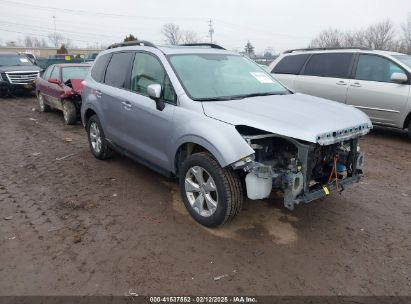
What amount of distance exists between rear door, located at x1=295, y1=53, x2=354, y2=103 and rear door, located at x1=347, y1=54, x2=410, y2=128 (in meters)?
0.21

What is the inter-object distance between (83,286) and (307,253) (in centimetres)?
203

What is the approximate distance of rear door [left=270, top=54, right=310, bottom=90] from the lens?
872 cm

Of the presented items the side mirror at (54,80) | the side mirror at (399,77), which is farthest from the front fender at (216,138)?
the side mirror at (54,80)

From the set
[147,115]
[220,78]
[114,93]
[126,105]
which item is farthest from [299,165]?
[114,93]

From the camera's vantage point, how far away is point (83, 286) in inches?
114

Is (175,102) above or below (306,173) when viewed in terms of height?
above

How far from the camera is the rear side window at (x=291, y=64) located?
8711 millimetres

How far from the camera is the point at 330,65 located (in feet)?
26.7

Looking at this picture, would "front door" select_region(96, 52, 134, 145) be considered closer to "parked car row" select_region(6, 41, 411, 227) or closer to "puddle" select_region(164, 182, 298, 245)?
"parked car row" select_region(6, 41, 411, 227)

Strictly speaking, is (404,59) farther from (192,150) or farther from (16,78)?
(16,78)

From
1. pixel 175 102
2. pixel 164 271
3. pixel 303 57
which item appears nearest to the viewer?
pixel 164 271

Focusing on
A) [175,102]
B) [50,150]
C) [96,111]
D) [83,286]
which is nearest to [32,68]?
[50,150]

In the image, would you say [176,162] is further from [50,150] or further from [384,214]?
[50,150]

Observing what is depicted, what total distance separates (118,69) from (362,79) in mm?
5170
